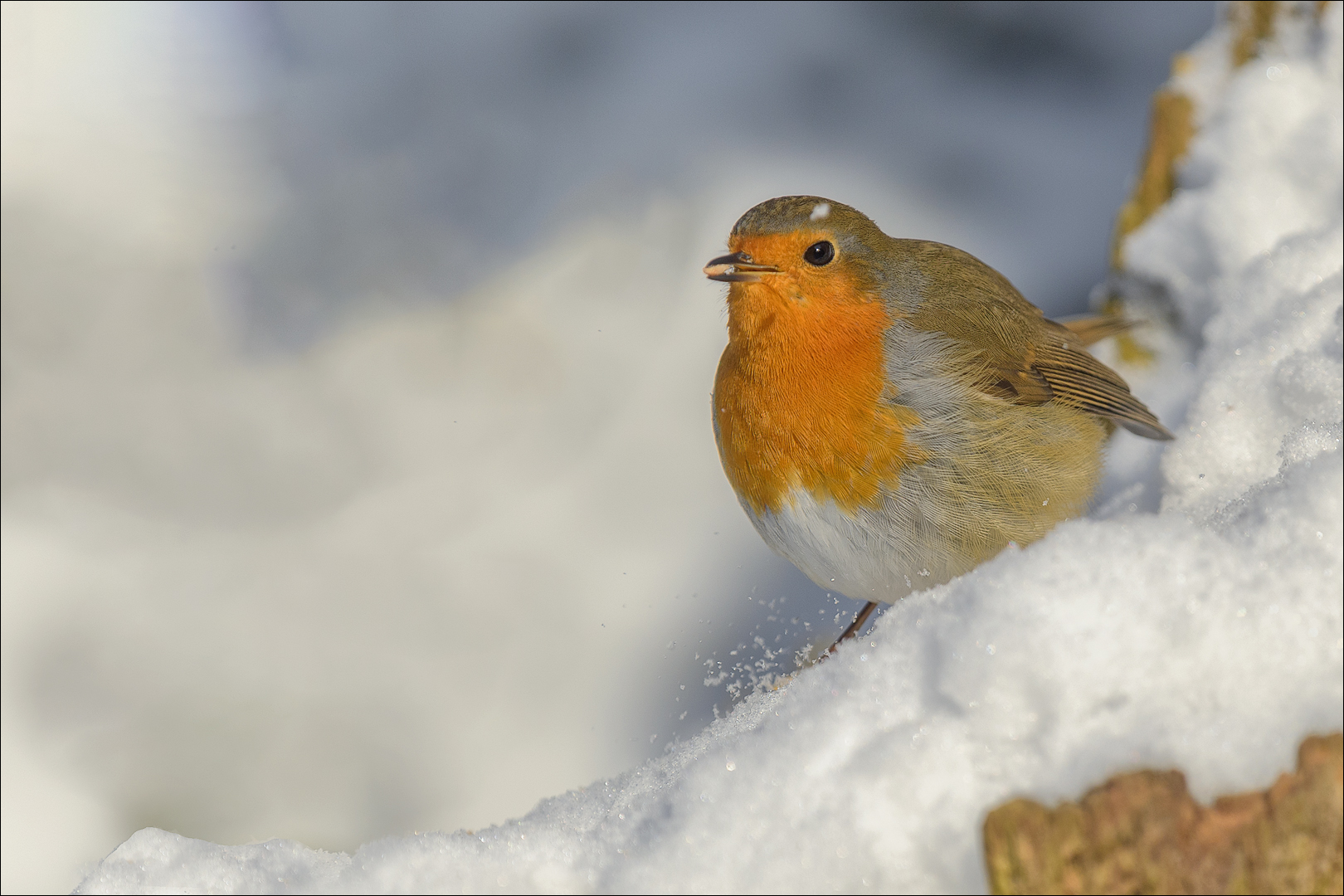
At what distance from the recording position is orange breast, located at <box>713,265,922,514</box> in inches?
90.9

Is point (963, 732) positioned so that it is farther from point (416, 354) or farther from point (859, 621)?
point (416, 354)

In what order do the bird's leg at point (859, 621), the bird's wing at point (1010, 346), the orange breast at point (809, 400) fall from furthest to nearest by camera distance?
the bird's leg at point (859, 621) < the bird's wing at point (1010, 346) < the orange breast at point (809, 400)

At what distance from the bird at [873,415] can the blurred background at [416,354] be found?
5.44ft

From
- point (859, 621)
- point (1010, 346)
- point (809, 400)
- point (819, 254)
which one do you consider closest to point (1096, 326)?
point (1010, 346)

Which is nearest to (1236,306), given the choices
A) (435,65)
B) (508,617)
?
(508,617)

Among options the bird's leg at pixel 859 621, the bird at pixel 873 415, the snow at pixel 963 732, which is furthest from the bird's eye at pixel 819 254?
the bird's leg at pixel 859 621

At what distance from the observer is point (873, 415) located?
7.61 feet

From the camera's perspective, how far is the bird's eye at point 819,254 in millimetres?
2482

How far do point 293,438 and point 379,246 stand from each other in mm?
1071

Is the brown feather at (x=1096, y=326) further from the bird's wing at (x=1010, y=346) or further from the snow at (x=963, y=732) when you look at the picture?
the snow at (x=963, y=732)

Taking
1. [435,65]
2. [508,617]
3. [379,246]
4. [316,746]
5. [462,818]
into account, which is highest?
[435,65]

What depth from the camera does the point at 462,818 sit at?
446 centimetres

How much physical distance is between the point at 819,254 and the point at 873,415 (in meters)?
0.45

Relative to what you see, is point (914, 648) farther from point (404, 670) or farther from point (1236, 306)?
point (404, 670)
